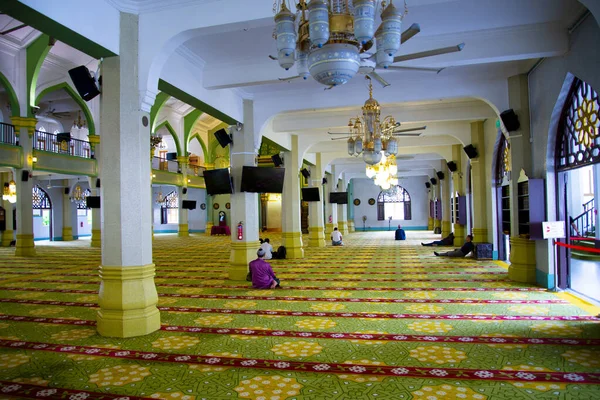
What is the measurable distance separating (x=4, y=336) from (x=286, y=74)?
4355mm

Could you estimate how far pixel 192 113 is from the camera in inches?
749

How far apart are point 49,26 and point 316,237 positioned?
1093cm

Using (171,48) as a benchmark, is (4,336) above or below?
below

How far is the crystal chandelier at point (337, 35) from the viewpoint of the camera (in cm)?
255

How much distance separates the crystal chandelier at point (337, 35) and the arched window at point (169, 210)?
23750 mm

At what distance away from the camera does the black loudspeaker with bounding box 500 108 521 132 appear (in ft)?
21.0

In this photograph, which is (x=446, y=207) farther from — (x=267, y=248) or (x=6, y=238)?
(x=6, y=238)

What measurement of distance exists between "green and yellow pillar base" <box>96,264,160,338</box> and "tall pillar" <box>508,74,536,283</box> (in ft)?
17.6

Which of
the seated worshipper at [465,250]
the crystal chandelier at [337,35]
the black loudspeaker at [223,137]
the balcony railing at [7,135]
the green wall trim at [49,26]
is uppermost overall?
the balcony railing at [7,135]

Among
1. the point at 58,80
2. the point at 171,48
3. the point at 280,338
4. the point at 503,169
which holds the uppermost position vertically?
the point at 58,80

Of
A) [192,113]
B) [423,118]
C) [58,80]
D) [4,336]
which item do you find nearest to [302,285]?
[4,336]

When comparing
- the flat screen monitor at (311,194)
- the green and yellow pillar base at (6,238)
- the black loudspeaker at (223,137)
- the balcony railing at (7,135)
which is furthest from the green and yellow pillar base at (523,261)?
the green and yellow pillar base at (6,238)

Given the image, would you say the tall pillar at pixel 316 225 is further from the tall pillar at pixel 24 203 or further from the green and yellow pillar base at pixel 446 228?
the tall pillar at pixel 24 203

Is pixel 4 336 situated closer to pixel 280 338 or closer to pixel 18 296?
pixel 18 296
